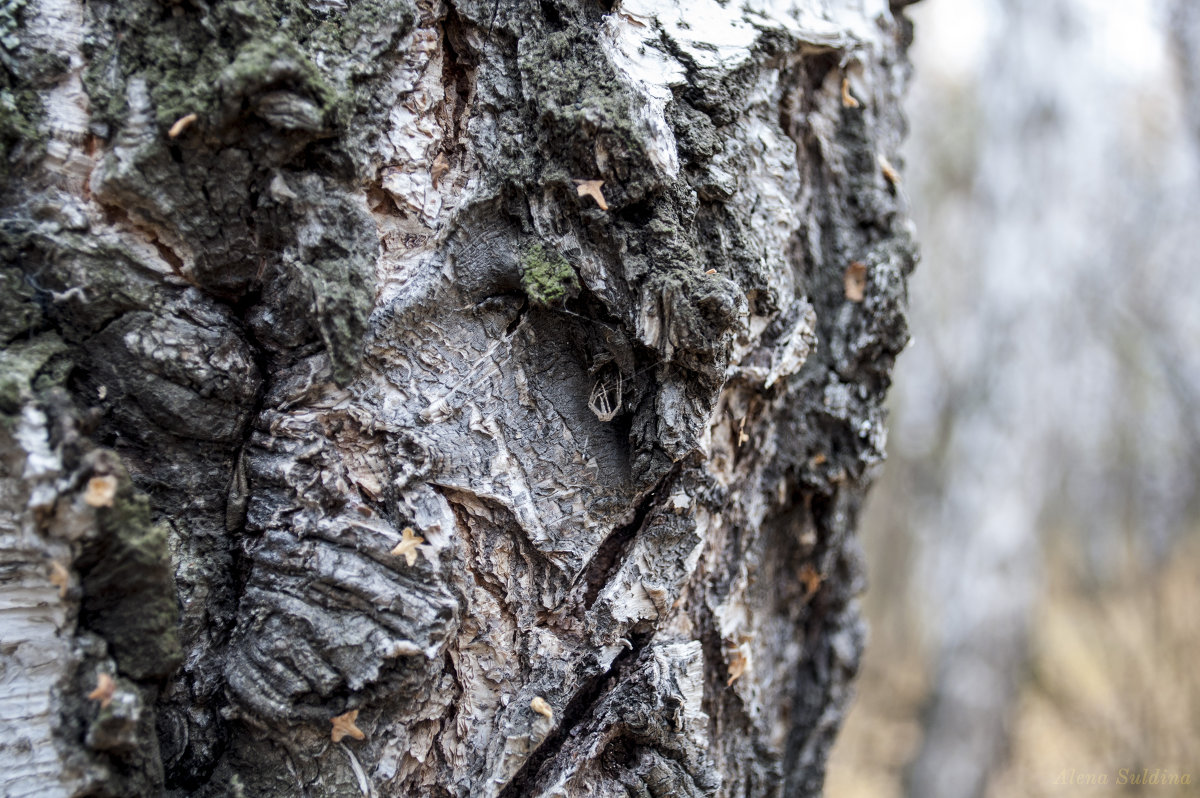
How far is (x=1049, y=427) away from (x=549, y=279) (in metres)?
4.52

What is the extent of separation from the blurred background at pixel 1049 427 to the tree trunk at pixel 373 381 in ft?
12.5

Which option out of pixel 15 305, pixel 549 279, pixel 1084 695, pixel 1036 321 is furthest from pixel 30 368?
pixel 1084 695

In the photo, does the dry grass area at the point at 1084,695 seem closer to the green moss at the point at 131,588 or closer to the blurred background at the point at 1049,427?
the blurred background at the point at 1049,427

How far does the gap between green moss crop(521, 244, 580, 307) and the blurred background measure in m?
3.95

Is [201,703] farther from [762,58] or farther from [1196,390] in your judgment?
[1196,390]

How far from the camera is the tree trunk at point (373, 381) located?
808 mm

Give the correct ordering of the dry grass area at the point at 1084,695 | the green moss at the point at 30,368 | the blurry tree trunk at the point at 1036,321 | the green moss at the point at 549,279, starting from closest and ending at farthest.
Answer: the green moss at the point at 30,368 → the green moss at the point at 549,279 → the blurry tree trunk at the point at 1036,321 → the dry grass area at the point at 1084,695

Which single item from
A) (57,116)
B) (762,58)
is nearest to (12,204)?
(57,116)

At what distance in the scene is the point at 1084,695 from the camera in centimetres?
502

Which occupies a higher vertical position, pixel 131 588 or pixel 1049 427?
pixel 1049 427

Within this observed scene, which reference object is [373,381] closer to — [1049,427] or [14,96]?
[14,96]

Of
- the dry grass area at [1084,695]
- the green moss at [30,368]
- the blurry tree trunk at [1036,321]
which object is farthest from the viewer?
the dry grass area at [1084,695]

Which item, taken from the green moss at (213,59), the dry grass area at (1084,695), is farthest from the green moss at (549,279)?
the dry grass area at (1084,695)

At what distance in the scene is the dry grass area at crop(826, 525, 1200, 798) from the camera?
14.4 ft
